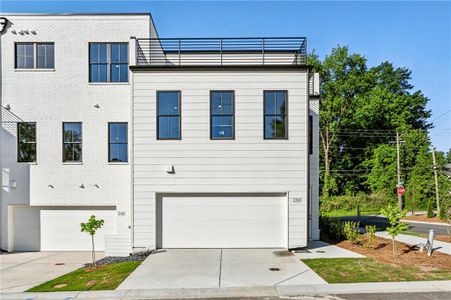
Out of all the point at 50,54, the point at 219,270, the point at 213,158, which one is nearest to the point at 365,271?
the point at 219,270

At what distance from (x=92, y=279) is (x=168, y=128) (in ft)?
19.1

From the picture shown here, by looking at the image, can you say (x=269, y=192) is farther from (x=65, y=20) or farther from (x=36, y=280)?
(x=65, y=20)

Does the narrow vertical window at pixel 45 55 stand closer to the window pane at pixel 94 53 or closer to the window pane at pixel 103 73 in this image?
the window pane at pixel 94 53

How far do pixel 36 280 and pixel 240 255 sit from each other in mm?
6560

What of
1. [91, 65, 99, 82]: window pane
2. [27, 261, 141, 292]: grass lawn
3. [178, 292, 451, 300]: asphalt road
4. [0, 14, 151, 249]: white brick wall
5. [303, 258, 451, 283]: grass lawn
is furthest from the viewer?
[91, 65, 99, 82]: window pane

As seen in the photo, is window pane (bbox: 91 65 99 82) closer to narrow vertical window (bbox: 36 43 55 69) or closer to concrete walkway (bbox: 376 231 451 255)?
narrow vertical window (bbox: 36 43 55 69)

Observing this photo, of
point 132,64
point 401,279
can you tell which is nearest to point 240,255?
point 401,279

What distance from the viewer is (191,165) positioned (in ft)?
37.4

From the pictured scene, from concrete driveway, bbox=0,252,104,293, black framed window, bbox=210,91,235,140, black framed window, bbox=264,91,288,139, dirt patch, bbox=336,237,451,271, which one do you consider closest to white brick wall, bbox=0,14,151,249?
concrete driveway, bbox=0,252,104,293

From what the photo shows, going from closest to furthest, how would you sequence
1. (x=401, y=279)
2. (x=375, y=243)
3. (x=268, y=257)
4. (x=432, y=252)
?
(x=401, y=279)
(x=268, y=257)
(x=432, y=252)
(x=375, y=243)

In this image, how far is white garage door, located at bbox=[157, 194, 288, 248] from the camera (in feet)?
37.8

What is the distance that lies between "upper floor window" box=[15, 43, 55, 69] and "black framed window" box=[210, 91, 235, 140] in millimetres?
7692

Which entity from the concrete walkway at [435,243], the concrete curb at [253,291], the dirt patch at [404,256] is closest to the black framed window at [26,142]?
the concrete curb at [253,291]

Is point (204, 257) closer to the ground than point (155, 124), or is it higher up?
closer to the ground
